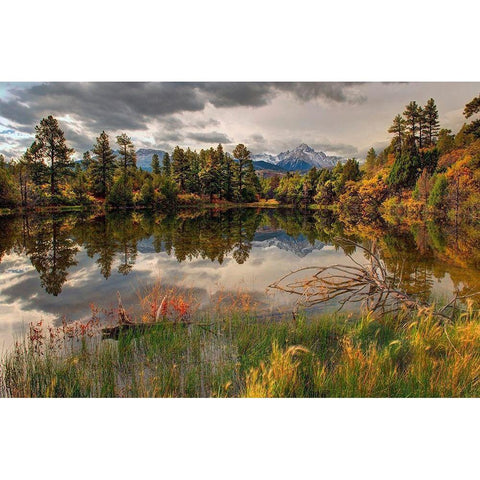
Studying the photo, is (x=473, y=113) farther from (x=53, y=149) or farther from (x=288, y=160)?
(x=53, y=149)

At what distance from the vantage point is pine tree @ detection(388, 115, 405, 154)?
19.7ft

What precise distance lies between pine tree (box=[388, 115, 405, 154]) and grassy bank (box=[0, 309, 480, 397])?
376 cm

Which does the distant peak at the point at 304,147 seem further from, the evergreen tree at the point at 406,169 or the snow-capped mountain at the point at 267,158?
the evergreen tree at the point at 406,169

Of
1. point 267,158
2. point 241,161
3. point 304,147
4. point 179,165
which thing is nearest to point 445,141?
point 304,147

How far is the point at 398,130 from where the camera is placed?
616cm

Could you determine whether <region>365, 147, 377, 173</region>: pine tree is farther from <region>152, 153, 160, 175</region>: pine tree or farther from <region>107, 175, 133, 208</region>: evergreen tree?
<region>107, 175, 133, 208</region>: evergreen tree

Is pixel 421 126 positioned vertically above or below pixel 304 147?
above

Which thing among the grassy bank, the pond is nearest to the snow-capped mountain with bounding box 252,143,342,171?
the pond

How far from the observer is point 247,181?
754cm

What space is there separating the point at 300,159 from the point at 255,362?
4.89 m

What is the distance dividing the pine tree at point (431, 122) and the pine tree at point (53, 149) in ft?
20.7

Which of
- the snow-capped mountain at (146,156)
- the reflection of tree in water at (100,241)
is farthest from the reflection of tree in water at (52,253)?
the snow-capped mountain at (146,156)

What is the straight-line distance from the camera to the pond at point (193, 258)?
546cm
